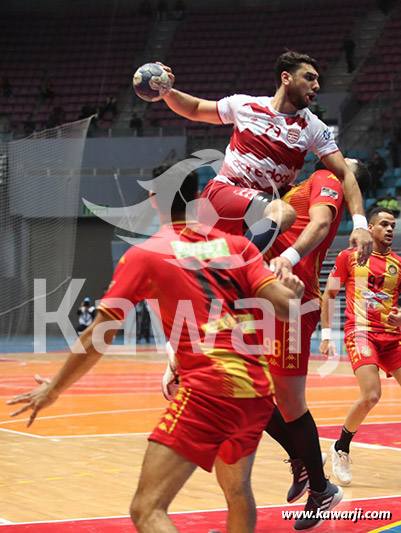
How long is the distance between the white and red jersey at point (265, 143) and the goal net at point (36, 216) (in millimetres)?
17673

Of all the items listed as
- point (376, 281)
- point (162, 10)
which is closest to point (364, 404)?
point (376, 281)

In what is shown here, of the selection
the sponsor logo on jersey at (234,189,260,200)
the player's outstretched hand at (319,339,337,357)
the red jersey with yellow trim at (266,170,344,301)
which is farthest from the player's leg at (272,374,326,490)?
the player's outstretched hand at (319,339,337,357)

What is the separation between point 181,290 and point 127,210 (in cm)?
2395

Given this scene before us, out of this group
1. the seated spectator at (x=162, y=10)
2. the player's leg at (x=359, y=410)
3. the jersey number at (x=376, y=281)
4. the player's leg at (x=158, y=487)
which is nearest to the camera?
the player's leg at (x=158, y=487)

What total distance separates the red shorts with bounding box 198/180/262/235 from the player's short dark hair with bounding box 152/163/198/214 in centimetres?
117

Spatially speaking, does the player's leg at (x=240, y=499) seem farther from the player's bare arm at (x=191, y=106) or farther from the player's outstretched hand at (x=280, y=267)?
the player's bare arm at (x=191, y=106)

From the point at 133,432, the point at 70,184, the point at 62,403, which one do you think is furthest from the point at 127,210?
the point at 133,432

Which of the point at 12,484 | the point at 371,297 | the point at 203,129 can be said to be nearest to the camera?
the point at 12,484

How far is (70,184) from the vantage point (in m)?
23.0

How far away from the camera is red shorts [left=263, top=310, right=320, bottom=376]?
539cm

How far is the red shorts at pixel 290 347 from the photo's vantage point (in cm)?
539

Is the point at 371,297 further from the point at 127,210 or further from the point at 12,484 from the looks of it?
the point at 127,210

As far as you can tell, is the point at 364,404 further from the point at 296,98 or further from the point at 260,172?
the point at 296,98

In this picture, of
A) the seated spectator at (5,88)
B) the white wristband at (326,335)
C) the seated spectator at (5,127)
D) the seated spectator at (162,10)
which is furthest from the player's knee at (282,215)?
the seated spectator at (162,10)
